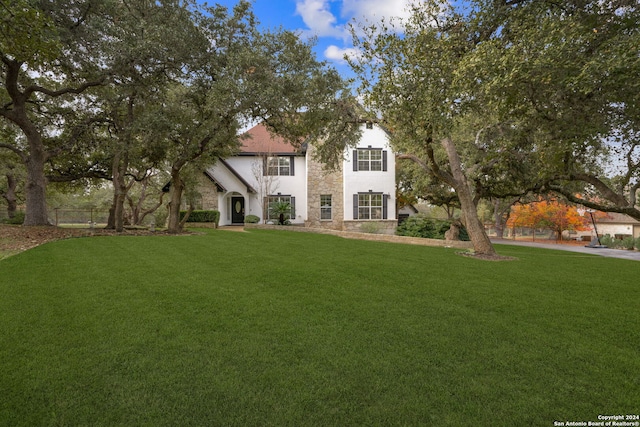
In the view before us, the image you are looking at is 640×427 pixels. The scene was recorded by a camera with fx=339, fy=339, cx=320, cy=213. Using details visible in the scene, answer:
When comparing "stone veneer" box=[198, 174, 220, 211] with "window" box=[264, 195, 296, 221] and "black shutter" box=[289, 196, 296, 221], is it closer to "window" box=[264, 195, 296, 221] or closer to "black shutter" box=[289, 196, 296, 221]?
"window" box=[264, 195, 296, 221]

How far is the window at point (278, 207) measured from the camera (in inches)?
832

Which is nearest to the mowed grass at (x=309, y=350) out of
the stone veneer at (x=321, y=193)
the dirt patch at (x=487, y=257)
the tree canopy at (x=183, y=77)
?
the dirt patch at (x=487, y=257)

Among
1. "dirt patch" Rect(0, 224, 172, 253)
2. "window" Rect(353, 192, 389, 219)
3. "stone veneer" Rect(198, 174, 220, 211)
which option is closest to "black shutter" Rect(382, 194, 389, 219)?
"window" Rect(353, 192, 389, 219)

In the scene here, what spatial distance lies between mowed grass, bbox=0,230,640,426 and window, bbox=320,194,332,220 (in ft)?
53.4

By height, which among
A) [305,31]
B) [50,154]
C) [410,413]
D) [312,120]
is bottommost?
[410,413]

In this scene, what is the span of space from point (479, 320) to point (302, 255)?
5.49 meters

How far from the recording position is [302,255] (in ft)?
29.8

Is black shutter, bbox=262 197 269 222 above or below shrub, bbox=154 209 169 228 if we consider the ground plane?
above

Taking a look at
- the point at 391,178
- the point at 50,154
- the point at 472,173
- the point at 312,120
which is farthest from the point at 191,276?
the point at 391,178

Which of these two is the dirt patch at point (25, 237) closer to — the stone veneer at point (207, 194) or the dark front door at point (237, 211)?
the stone veneer at point (207, 194)

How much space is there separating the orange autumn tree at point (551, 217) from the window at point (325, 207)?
14.3 metres

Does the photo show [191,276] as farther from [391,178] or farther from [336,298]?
[391,178]

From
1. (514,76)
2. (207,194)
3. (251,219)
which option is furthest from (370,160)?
(514,76)

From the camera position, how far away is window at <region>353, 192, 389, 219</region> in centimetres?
2198
